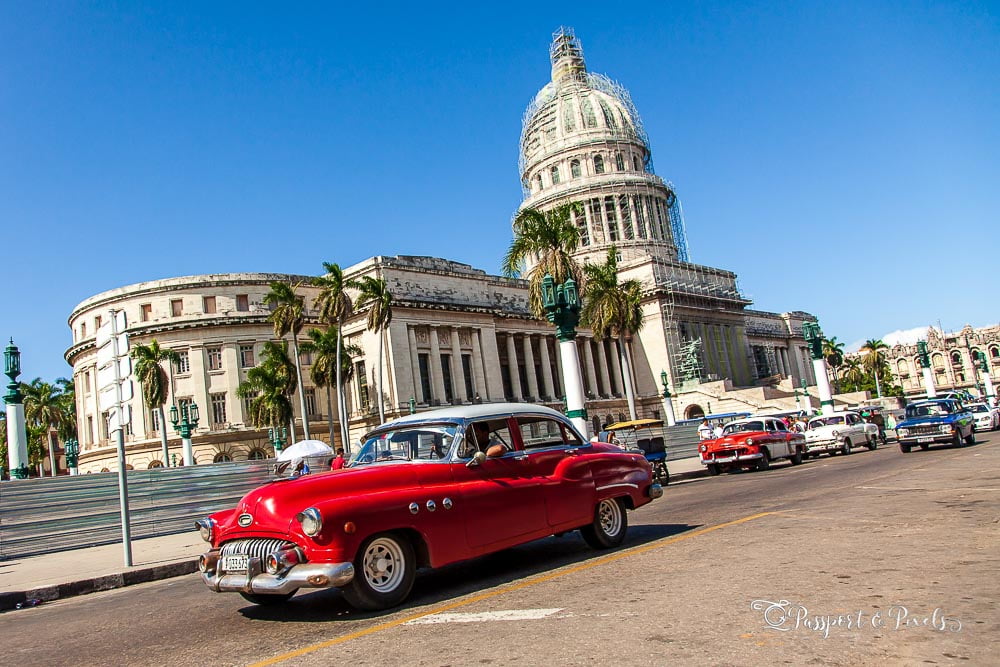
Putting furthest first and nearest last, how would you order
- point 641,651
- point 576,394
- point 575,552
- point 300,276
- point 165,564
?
point 300,276, point 576,394, point 165,564, point 575,552, point 641,651

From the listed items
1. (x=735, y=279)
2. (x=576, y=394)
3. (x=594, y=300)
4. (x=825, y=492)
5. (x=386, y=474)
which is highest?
(x=735, y=279)

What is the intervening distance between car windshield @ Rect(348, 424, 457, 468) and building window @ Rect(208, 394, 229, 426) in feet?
165

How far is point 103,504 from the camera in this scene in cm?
1831

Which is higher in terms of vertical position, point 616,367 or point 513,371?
point 616,367

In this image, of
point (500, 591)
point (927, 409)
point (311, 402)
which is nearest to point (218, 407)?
point (311, 402)

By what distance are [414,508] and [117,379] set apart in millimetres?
8139

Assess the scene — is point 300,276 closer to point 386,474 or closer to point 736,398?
point 736,398

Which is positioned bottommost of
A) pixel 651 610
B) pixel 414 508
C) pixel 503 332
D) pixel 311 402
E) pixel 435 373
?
pixel 651 610

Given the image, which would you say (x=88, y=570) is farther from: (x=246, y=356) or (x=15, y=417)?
(x=246, y=356)

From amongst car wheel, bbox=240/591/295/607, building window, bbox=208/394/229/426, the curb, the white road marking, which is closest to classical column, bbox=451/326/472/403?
building window, bbox=208/394/229/426

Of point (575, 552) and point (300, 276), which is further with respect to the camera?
point (300, 276)

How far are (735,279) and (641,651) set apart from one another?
284ft

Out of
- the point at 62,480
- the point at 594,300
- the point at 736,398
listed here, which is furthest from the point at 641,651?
the point at 736,398

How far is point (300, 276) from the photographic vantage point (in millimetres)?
60344
